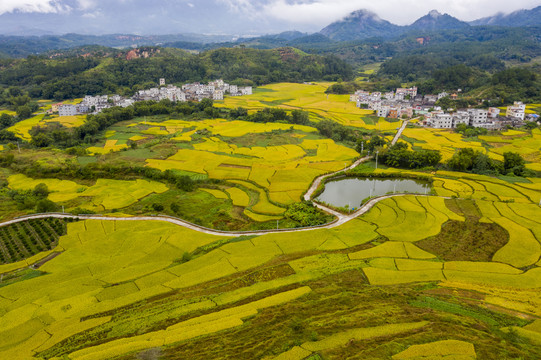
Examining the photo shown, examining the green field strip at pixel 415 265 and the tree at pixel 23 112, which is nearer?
the green field strip at pixel 415 265

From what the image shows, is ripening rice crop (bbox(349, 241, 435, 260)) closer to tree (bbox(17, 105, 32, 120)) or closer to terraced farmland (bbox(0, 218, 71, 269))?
terraced farmland (bbox(0, 218, 71, 269))

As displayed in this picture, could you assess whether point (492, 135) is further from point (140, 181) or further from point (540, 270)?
point (140, 181)

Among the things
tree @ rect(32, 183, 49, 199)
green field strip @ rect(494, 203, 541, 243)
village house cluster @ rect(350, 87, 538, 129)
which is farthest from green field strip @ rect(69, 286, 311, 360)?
village house cluster @ rect(350, 87, 538, 129)

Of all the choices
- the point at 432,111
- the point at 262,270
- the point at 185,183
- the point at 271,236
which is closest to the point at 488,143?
the point at 432,111

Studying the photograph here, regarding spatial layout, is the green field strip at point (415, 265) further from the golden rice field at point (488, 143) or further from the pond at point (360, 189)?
the golden rice field at point (488, 143)

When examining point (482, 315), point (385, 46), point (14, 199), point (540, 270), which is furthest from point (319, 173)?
point (385, 46)

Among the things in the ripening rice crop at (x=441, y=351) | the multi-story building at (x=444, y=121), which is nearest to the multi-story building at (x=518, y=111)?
the multi-story building at (x=444, y=121)
